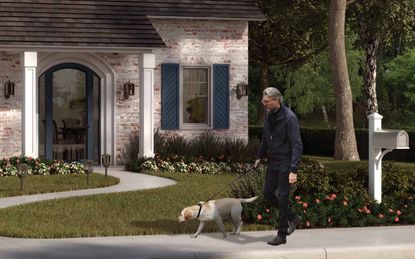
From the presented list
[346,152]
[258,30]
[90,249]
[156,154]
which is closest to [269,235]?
[90,249]

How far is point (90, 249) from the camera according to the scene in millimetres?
10992

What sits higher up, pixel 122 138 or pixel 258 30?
pixel 258 30

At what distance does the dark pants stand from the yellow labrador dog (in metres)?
0.68

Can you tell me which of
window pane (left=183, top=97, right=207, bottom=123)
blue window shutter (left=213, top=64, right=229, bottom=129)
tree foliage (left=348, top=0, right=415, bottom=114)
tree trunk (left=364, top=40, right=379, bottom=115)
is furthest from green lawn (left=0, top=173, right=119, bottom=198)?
tree trunk (left=364, top=40, right=379, bottom=115)

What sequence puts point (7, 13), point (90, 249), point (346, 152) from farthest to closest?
1. point (346, 152)
2. point (7, 13)
3. point (90, 249)

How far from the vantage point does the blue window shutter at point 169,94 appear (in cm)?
2505

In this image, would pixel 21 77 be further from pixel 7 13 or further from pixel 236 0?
pixel 236 0

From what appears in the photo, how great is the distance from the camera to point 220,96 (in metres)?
25.6

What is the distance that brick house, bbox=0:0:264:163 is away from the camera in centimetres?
2327

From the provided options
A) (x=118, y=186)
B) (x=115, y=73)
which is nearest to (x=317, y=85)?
(x=115, y=73)

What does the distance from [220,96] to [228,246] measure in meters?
14.5

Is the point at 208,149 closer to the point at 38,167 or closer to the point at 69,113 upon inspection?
the point at 69,113

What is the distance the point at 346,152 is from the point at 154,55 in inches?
277

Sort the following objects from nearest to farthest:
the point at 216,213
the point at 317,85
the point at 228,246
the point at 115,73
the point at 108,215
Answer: the point at 228,246, the point at 216,213, the point at 108,215, the point at 115,73, the point at 317,85
